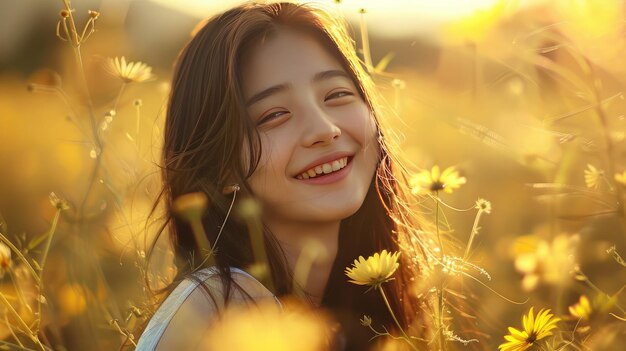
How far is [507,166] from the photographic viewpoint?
2197 mm

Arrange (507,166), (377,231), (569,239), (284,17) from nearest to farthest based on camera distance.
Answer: (569,239) → (284,17) → (377,231) → (507,166)

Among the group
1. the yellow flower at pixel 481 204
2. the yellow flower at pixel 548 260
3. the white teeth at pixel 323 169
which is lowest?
the yellow flower at pixel 548 260

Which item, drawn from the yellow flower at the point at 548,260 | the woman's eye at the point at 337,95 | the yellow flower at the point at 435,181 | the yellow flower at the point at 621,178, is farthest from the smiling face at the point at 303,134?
the yellow flower at the point at 621,178

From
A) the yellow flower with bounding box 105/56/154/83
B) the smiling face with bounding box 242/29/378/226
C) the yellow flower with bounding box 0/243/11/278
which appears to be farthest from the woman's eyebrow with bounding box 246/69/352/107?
the yellow flower with bounding box 0/243/11/278

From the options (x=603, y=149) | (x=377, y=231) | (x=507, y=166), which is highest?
(x=603, y=149)

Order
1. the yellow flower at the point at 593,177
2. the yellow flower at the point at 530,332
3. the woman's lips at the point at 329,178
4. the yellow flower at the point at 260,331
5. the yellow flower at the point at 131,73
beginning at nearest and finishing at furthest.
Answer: the yellow flower at the point at 530,332
the yellow flower at the point at 260,331
the yellow flower at the point at 593,177
the woman's lips at the point at 329,178
the yellow flower at the point at 131,73

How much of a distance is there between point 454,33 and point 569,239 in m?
0.36

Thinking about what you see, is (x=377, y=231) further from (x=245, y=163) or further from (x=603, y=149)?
(x=603, y=149)

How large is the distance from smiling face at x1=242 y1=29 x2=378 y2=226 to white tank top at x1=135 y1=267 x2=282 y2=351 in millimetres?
200

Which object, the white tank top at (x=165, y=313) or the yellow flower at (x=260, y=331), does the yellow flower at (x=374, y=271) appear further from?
the white tank top at (x=165, y=313)

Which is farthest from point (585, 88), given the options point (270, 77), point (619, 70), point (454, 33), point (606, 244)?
point (606, 244)

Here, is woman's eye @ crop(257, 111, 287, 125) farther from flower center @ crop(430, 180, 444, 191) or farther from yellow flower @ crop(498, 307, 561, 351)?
yellow flower @ crop(498, 307, 561, 351)

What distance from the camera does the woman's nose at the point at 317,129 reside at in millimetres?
1180

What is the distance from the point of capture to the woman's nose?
1180 mm
